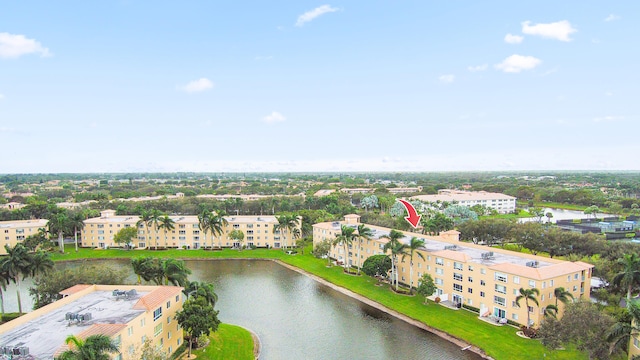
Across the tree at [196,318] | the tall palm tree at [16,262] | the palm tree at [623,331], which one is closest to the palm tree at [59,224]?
the tall palm tree at [16,262]

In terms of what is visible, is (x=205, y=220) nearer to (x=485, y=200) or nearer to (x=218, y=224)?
(x=218, y=224)

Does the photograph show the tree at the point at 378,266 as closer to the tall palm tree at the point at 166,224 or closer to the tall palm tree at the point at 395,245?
the tall palm tree at the point at 395,245

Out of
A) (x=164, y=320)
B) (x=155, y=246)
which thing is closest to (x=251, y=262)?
(x=155, y=246)

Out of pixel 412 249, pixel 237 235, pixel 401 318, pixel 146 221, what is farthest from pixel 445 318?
pixel 146 221

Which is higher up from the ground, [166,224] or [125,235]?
[166,224]

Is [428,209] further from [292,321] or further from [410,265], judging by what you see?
[292,321]
